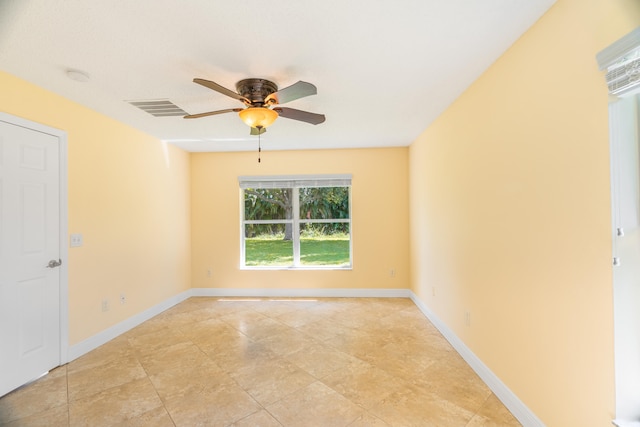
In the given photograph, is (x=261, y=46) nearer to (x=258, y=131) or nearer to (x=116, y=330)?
(x=258, y=131)

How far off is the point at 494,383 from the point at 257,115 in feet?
8.58

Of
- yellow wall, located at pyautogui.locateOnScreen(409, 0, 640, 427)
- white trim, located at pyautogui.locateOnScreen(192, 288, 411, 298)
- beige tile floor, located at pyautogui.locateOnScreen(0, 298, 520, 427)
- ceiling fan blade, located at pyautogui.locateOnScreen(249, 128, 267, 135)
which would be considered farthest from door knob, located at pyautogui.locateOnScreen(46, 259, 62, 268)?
yellow wall, located at pyautogui.locateOnScreen(409, 0, 640, 427)

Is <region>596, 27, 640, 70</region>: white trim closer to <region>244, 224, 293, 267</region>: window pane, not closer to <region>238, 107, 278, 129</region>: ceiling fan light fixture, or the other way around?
<region>238, 107, 278, 129</region>: ceiling fan light fixture

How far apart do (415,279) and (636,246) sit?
122 inches

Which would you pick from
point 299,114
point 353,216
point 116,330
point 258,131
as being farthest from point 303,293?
point 299,114

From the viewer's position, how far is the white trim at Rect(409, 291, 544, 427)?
5.40 ft

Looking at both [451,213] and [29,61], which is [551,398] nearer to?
[451,213]

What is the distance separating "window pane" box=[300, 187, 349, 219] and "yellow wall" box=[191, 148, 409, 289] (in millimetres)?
198

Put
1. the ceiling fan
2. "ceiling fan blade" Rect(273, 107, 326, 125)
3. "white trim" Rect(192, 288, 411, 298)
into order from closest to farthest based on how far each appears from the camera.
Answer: the ceiling fan → "ceiling fan blade" Rect(273, 107, 326, 125) → "white trim" Rect(192, 288, 411, 298)

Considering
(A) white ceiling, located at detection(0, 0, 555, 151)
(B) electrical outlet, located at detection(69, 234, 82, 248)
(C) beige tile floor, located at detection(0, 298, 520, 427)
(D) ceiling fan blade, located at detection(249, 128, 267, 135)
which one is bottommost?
(C) beige tile floor, located at detection(0, 298, 520, 427)

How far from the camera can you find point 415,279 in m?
4.07

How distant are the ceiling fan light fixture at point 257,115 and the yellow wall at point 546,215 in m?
1.63

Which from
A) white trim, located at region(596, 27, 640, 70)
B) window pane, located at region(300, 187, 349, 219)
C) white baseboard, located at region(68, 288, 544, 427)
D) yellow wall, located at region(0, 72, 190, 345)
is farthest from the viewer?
window pane, located at region(300, 187, 349, 219)

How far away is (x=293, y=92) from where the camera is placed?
6.03ft
